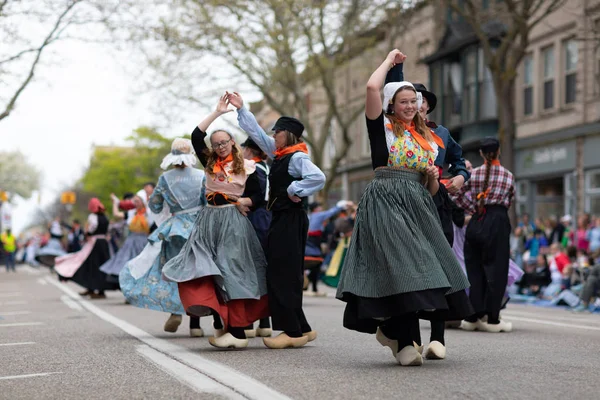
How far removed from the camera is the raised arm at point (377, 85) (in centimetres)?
718

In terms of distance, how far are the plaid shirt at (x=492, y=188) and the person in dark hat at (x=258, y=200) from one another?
7.98 ft

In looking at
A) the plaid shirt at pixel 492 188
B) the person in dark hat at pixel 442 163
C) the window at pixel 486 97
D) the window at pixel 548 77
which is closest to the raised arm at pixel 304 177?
the person in dark hat at pixel 442 163

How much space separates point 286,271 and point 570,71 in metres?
22.2

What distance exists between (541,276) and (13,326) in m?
10.5

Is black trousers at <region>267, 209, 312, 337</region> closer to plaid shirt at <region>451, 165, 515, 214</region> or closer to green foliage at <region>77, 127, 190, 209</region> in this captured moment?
plaid shirt at <region>451, 165, 515, 214</region>

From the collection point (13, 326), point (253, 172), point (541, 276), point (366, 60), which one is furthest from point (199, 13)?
point (253, 172)

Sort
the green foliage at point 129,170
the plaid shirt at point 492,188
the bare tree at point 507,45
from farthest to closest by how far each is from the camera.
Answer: the green foliage at point 129,170, the bare tree at point 507,45, the plaid shirt at point 492,188

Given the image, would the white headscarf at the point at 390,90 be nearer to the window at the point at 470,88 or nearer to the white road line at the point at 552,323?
the white road line at the point at 552,323

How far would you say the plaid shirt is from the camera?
11594mm

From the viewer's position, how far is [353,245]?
24.8 ft

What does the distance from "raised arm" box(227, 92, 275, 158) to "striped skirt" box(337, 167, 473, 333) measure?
5.85 feet

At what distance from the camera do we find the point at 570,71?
29.8 m

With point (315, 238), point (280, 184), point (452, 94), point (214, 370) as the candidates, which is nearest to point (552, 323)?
point (280, 184)

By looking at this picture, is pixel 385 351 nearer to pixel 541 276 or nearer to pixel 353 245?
pixel 353 245
